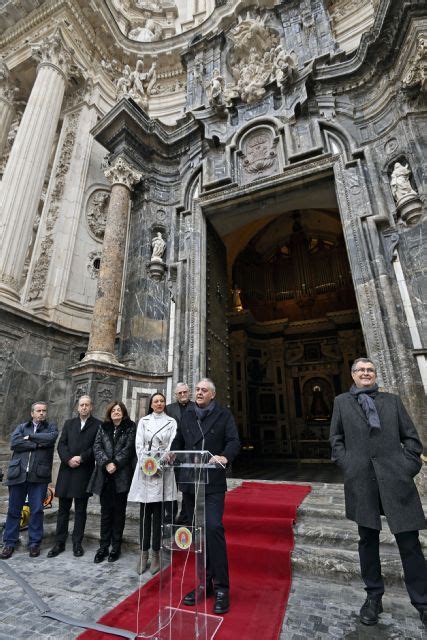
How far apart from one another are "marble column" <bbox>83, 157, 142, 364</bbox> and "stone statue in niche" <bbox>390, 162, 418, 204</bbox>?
5.57m

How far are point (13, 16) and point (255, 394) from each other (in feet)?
50.7

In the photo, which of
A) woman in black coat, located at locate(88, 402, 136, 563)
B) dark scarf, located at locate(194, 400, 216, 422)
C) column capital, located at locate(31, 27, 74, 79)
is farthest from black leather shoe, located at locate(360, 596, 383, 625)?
column capital, located at locate(31, 27, 74, 79)

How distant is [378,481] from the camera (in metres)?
2.26

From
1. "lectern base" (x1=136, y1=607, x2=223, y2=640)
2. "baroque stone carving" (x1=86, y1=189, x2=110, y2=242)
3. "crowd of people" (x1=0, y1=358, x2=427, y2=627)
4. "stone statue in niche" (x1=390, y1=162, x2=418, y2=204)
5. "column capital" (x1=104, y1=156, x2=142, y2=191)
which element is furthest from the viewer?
"baroque stone carving" (x1=86, y1=189, x2=110, y2=242)

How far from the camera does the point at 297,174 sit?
23.6ft

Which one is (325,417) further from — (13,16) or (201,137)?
(13,16)

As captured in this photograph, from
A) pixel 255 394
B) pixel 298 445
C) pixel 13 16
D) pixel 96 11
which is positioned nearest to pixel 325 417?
pixel 298 445

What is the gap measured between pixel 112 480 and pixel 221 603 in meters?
1.55

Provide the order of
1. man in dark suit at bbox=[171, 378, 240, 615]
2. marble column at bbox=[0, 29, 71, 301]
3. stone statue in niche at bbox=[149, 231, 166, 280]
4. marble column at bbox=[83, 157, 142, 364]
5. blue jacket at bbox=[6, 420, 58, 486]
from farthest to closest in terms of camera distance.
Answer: stone statue in niche at bbox=[149, 231, 166, 280], marble column at bbox=[0, 29, 71, 301], marble column at bbox=[83, 157, 142, 364], blue jacket at bbox=[6, 420, 58, 486], man in dark suit at bbox=[171, 378, 240, 615]

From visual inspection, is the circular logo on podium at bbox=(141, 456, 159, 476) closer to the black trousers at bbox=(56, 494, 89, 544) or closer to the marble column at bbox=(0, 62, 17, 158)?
the black trousers at bbox=(56, 494, 89, 544)

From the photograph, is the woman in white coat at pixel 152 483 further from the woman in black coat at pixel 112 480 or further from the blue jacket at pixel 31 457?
the blue jacket at pixel 31 457

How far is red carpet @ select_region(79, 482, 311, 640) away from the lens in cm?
211

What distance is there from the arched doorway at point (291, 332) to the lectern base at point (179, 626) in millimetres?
9972

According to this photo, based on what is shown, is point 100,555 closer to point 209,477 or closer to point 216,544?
point 216,544
